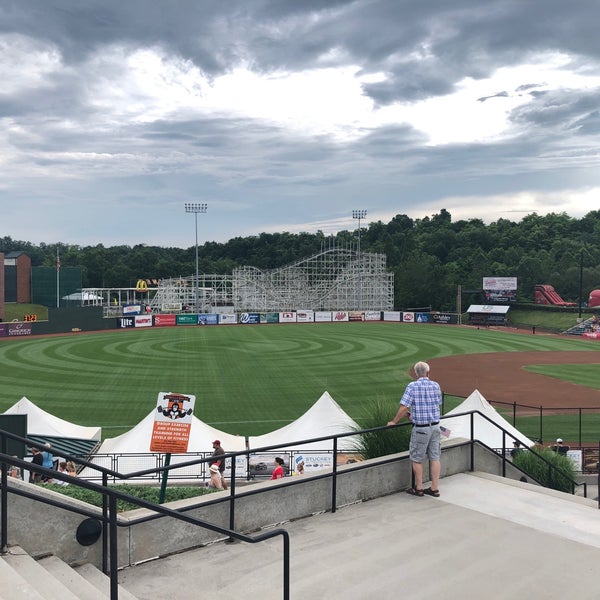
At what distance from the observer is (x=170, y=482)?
63.9 feet

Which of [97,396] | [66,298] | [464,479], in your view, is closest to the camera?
[464,479]

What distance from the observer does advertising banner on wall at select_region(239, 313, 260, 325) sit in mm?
90000

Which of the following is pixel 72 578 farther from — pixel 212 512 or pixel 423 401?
pixel 423 401

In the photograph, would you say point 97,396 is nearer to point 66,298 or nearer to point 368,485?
point 368,485

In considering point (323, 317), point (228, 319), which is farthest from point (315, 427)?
point (323, 317)

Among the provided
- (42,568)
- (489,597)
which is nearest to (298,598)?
(489,597)

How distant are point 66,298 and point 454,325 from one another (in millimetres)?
74096

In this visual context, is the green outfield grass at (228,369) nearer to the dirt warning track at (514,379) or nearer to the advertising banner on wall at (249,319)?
the dirt warning track at (514,379)

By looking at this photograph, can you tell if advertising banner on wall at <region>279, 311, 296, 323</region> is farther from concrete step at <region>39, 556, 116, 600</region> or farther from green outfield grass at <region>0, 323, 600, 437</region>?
concrete step at <region>39, 556, 116, 600</region>

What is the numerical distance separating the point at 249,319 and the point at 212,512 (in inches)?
3298

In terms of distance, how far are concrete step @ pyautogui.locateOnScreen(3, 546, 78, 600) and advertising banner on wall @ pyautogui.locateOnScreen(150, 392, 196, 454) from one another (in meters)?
6.77

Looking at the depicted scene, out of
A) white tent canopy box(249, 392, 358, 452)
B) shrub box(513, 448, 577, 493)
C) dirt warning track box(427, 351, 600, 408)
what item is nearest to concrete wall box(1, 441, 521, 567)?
shrub box(513, 448, 577, 493)

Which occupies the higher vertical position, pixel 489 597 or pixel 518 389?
pixel 489 597

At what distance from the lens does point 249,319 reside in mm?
90500
